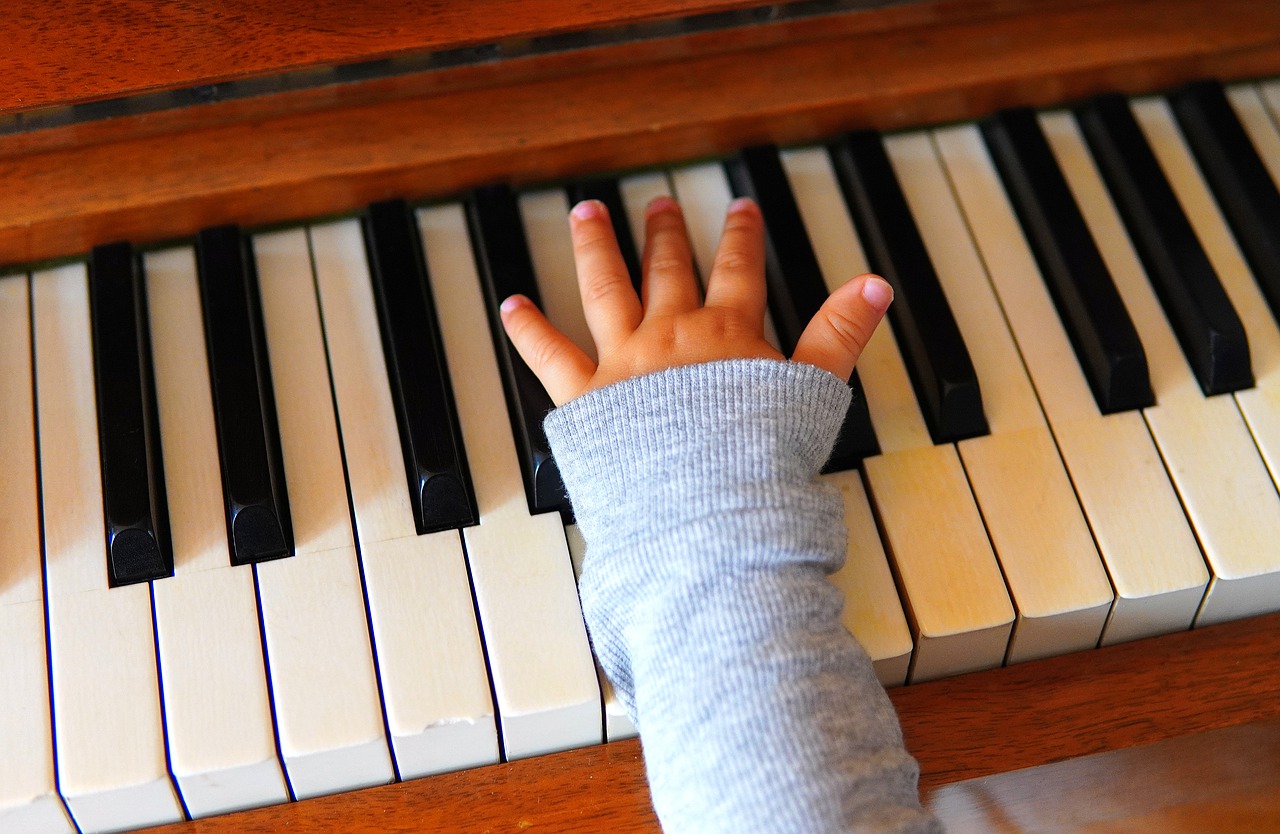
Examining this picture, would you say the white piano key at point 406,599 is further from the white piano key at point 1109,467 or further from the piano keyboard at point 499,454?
the white piano key at point 1109,467

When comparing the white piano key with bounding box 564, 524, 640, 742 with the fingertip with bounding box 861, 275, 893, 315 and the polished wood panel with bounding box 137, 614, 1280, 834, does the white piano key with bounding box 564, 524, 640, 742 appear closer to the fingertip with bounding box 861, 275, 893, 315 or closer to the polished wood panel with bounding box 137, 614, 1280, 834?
the polished wood panel with bounding box 137, 614, 1280, 834

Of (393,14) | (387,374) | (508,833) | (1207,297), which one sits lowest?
(508,833)

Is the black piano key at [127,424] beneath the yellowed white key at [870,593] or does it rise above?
above

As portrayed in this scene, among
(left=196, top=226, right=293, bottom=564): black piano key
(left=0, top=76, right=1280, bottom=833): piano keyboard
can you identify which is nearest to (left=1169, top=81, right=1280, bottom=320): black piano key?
(left=0, top=76, right=1280, bottom=833): piano keyboard

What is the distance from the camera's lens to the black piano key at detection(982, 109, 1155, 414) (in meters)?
1.06

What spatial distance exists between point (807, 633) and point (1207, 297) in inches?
21.1

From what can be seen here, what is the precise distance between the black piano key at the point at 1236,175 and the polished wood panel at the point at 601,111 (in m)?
0.03

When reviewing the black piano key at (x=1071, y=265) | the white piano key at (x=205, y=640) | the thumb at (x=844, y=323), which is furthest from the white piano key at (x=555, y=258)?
the black piano key at (x=1071, y=265)

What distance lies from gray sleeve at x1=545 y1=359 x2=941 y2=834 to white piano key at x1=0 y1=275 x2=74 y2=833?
0.44 m

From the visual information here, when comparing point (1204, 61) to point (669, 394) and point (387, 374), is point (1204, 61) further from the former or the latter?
point (387, 374)

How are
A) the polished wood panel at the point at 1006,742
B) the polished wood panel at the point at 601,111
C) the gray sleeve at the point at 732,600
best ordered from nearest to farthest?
the gray sleeve at the point at 732,600 < the polished wood panel at the point at 1006,742 < the polished wood panel at the point at 601,111

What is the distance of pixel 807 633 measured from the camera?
0.88 meters

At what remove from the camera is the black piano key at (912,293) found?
1.04 m

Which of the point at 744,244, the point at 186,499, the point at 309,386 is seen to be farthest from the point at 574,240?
the point at 186,499
